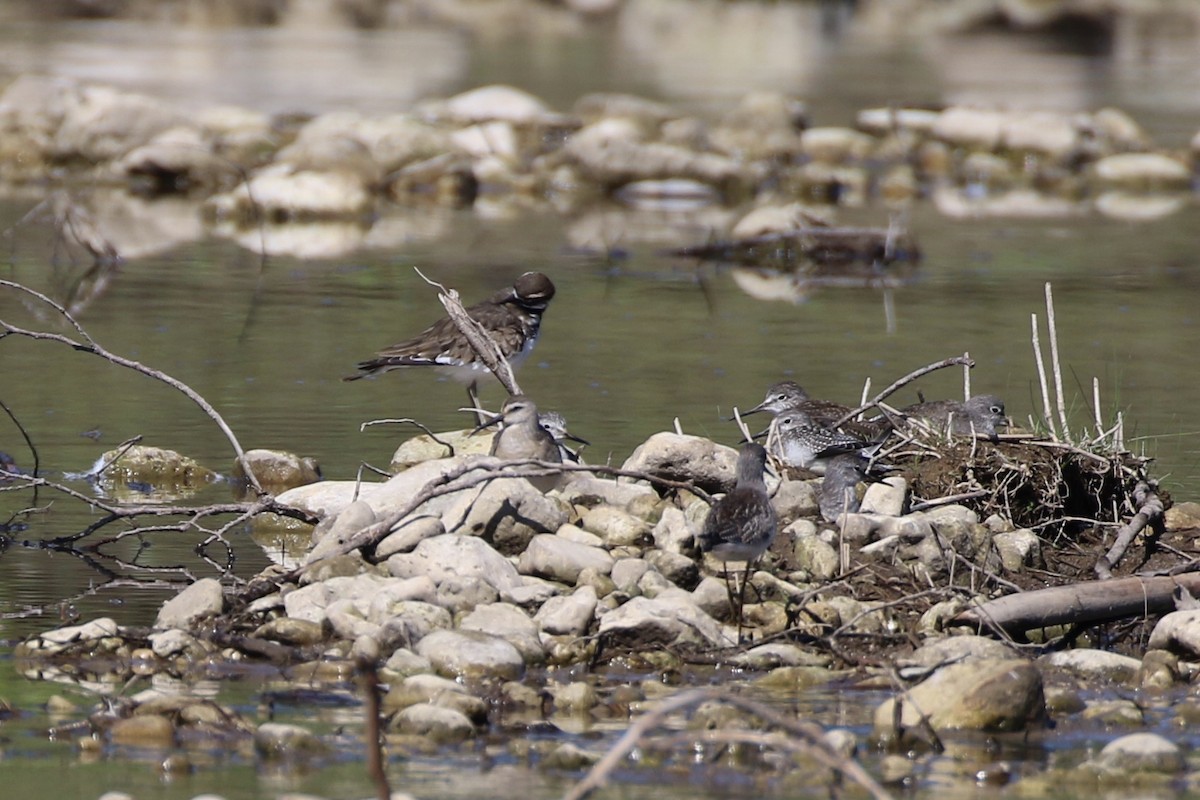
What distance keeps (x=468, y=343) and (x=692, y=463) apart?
109 inches

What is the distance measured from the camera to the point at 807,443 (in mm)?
9953

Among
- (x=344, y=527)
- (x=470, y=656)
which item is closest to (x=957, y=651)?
(x=470, y=656)

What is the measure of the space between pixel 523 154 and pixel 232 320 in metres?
14.2

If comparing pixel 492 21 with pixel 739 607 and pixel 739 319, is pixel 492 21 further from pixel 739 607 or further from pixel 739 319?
pixel 739 607

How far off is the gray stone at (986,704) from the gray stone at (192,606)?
2713 mm

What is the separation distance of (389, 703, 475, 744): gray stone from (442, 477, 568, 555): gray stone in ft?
6.75

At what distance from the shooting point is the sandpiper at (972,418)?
Result: 9.56m

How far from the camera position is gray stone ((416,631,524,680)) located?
7.53 m

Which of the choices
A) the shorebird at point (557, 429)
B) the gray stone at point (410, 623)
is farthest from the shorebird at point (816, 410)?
the gray stone at point (410, 623)

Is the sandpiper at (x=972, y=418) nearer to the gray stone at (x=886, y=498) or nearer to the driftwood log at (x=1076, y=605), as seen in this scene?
the gray stone at (x=886, y=498)

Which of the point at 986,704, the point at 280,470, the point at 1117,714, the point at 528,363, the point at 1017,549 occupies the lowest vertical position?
the point at 528,363

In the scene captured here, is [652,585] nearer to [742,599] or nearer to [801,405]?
[742,599]

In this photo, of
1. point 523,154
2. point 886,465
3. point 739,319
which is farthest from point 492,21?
point 886,465

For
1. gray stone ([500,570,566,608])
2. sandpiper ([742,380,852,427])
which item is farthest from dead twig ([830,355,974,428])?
gray stone ([500,570,566,608])
